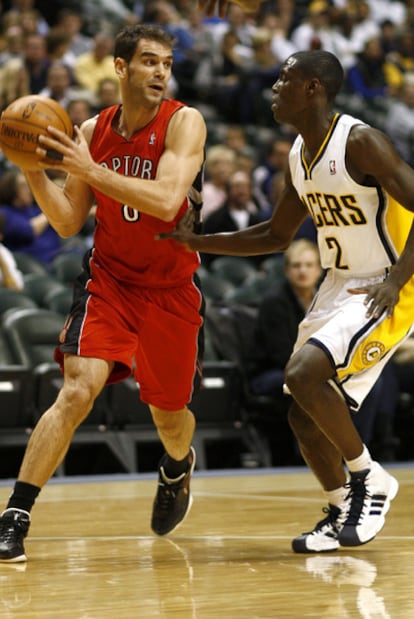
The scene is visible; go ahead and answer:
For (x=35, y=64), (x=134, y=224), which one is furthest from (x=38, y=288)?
(x=134, y=224)

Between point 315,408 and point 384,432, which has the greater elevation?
point 315,408

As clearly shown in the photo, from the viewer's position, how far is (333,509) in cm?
465

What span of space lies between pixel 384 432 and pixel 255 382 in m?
0.99

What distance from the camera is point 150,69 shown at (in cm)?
474

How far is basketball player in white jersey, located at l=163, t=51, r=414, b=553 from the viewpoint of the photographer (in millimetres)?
4359

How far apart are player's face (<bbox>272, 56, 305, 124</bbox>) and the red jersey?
1.66ft

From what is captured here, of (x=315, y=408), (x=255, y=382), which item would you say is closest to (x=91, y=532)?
(x=315, y=408)

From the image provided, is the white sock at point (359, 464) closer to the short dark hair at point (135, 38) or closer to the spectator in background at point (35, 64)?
the short dark hair at point (135, 38)

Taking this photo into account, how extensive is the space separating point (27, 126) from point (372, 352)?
4.95 ft

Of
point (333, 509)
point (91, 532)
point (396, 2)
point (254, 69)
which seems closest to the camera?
point (333, 509)

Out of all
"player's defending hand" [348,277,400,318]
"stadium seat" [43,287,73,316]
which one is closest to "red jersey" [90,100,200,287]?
"player's defending hand" [348,277,400,318]

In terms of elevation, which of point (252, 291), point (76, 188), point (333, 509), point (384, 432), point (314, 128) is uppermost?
point (314, 128)

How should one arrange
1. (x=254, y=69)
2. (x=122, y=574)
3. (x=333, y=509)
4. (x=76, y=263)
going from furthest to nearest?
(x=254, y=69)
(x=76, y=263)
(x=333, y=509)
(x=122, y=574)

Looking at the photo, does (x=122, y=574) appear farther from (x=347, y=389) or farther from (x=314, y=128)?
(x=314, y=128)
